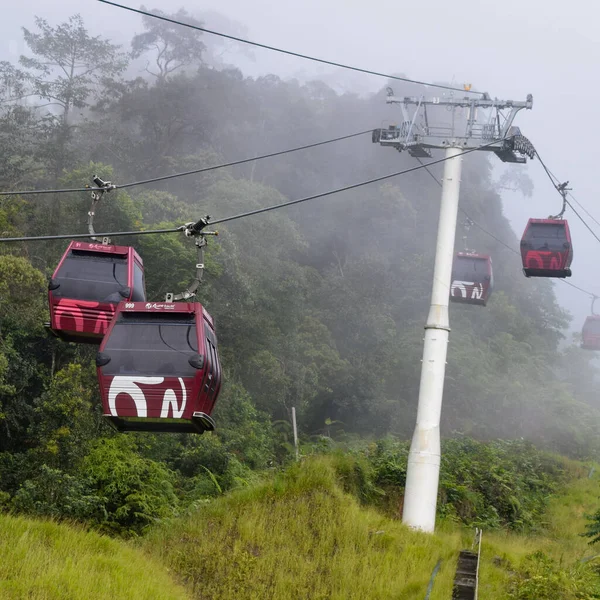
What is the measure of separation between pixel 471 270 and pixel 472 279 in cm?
26

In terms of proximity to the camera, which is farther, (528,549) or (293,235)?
(293,235)

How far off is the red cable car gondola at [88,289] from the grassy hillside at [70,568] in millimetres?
2474

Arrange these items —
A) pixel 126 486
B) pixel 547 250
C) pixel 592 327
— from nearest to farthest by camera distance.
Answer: pixel 547 250, pixel 126 486, pixel 592 327

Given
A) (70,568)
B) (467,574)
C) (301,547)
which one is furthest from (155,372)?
(467,574)

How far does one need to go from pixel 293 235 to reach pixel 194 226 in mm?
32217

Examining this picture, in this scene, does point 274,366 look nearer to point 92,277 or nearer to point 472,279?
point 472,279

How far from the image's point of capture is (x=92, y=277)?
39.5ft

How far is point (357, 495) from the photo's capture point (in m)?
14.3

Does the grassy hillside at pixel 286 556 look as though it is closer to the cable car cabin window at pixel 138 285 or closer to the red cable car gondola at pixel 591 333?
the cable car cabin window at pixel 138 285

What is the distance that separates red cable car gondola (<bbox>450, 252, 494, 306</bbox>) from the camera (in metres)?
24.9

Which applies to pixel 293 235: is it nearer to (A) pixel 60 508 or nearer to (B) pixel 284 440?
(B) pixel 284 440

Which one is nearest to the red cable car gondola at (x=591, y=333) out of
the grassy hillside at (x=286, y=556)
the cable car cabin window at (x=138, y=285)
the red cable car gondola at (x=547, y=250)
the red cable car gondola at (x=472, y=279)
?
the red cable car gondola at (x=472, y=279)

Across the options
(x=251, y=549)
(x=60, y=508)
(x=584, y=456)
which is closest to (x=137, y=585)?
(x=251, y=549)

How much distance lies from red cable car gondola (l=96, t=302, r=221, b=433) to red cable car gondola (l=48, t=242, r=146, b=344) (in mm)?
1822
